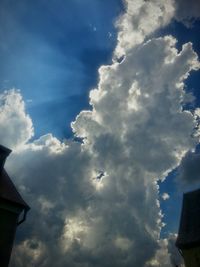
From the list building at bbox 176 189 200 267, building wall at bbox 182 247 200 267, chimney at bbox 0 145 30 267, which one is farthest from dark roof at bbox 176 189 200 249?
chimney at bbox 0 145 30 267

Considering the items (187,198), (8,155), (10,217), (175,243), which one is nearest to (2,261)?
Result: (10,217)

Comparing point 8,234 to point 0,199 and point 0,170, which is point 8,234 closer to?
point 0,199

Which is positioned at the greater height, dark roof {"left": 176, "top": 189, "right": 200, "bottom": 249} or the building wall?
dark roof {"left": 176, "top": 189, "right": 200, "bottom": 249}

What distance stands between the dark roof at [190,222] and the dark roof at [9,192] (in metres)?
15.8

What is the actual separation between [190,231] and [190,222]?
1165 mm

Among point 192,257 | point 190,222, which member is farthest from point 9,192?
point 190,222

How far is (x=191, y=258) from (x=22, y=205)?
671 inches

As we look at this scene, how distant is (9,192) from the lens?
17.4 metres

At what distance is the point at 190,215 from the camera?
27.5 m

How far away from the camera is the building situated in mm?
24328

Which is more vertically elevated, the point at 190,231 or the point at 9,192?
the point at 190,231

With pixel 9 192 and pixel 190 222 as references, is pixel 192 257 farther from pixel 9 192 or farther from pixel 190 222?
pixel 9 192

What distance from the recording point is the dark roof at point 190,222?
24.8 m

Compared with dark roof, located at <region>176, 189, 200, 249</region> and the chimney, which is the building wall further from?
the chimney
